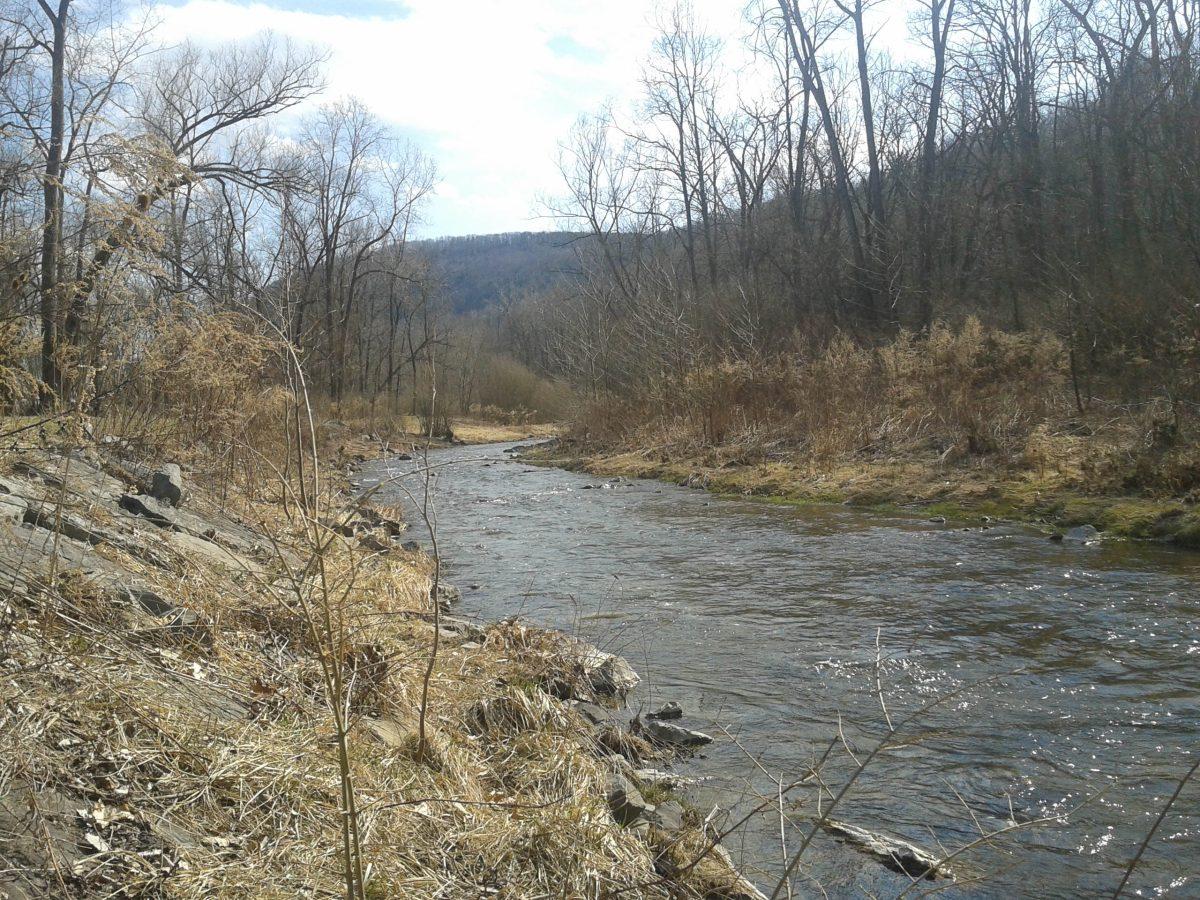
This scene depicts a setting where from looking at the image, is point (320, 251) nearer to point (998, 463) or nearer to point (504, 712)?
point (998, 463)

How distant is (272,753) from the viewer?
2516mm

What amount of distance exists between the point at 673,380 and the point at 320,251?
2360 cm

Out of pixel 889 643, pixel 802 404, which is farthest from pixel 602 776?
pixel 802 404

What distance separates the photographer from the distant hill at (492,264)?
→ 113m

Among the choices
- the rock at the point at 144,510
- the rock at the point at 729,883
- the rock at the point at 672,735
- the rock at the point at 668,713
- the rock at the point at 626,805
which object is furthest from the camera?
the rock at the point at 144,510

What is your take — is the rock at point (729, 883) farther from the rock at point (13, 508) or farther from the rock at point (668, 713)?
the rock at point (13, 508)

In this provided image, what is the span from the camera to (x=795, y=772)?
3777mm

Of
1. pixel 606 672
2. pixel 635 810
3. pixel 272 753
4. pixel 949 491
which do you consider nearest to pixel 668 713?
pixel 606 672

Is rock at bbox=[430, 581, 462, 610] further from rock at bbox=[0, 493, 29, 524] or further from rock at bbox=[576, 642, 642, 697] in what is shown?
rock at bbox=[0, 493, 29, 524]

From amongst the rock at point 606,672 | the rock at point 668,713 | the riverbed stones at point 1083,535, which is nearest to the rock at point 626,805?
the rock at point 668,713

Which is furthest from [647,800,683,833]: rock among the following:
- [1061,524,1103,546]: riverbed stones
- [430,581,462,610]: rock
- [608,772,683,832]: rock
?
[1061,524,1103,546]: riverbed stones

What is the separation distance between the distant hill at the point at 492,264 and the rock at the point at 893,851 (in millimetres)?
104001

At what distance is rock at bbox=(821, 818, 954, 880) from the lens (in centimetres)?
299

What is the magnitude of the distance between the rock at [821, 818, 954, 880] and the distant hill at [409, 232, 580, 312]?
104 m
